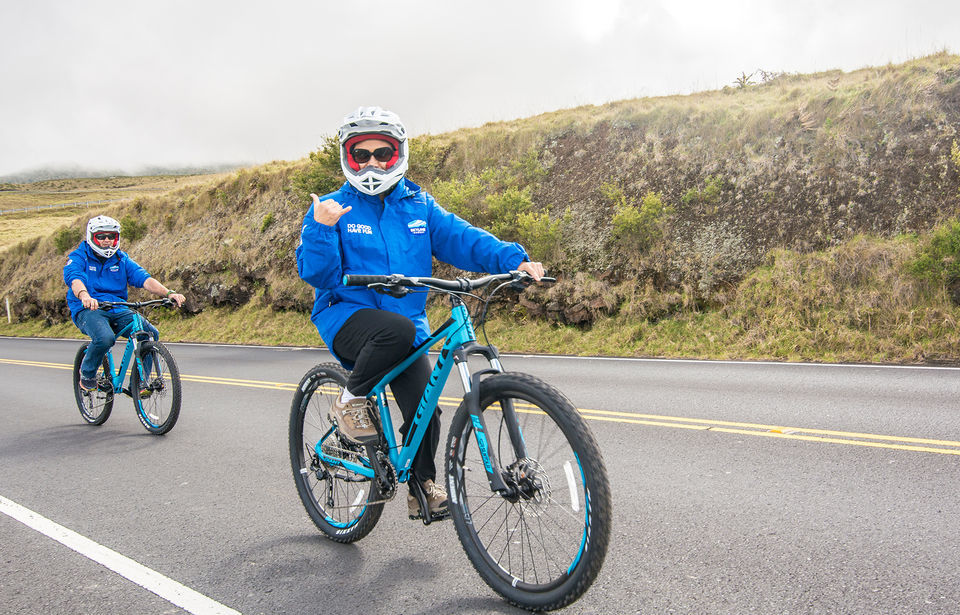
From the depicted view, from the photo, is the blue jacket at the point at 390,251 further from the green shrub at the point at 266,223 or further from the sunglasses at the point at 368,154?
A: the green shrub at the point at 266,223

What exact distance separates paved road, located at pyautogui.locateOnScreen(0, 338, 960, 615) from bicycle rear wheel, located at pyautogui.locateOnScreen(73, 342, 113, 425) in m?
0.25

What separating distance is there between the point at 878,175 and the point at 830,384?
320 inches

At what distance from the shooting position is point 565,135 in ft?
68.9

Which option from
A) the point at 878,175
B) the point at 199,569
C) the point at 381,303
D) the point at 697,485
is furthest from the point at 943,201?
the point at 199,569

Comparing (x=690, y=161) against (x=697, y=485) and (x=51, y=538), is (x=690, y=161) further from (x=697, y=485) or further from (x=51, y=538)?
(x=51, y=538)

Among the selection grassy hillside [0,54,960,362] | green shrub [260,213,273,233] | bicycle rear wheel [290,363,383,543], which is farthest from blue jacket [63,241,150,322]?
green shrub [260,213,273,233]

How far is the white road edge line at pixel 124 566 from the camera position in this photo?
10.7 ft

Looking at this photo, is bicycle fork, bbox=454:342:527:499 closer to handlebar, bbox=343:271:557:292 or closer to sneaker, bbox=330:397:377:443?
handlebar, bbox=343:271:557:292

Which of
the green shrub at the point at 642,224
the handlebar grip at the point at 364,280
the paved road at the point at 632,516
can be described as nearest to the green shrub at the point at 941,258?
the paved road at the point at 632,516

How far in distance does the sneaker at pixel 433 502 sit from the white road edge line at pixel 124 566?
0.95 m

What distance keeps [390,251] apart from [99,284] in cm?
596

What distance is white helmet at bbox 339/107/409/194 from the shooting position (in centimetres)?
356

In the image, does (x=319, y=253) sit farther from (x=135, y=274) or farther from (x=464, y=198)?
(x=464, y=198)

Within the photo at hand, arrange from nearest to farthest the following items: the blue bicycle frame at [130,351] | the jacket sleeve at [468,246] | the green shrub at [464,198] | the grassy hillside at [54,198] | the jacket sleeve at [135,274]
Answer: the jacket sleeve at [468,246], the blue bicycle frame at [130,351], the jacket sleeve at [135,274], the green shrub at [464,198], the grassy hillside at [54,198]
